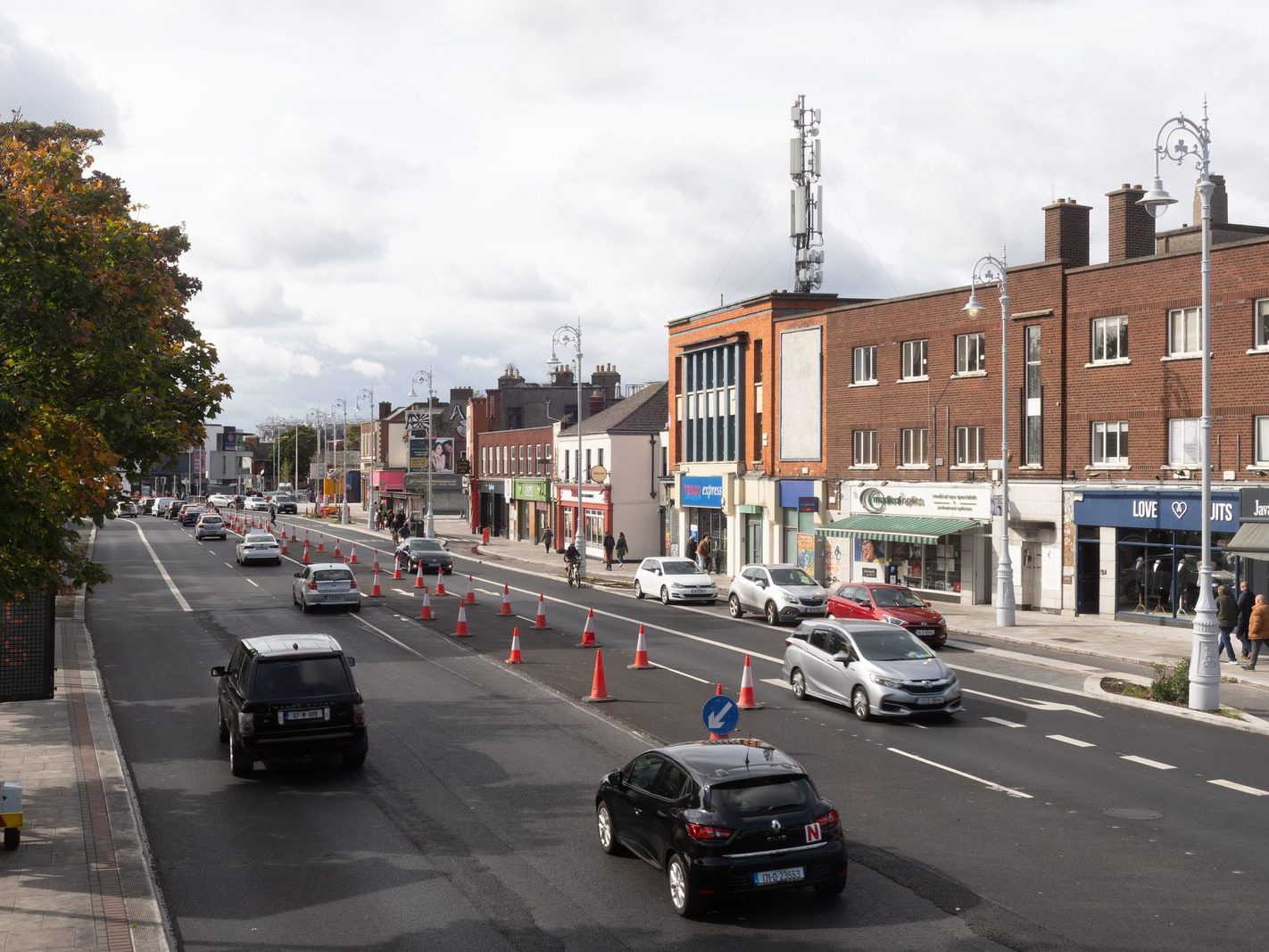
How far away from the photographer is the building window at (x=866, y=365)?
146ft

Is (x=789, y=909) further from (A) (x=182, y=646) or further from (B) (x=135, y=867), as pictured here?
(A) (x=182, y=646)

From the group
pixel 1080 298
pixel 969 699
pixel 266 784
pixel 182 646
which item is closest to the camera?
pixel 266 784

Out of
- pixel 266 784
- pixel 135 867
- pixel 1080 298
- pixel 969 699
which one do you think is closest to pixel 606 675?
pixel 969 699

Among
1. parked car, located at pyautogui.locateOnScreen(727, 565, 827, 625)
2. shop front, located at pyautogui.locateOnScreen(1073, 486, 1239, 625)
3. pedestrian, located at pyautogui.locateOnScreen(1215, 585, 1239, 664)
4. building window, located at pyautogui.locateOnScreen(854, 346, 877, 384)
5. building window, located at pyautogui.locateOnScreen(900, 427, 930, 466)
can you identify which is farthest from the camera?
building window, located at pyautogui.locateOnScreen(854, 346, 877, 384)

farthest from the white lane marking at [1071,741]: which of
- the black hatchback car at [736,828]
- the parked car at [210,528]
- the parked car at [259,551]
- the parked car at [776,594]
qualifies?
the parked car at [210,528]

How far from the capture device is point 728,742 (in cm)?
1245

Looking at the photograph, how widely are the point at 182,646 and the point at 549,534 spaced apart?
3772 cm

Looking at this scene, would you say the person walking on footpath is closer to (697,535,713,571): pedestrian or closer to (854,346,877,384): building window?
(697,535,713,571): pedestrian

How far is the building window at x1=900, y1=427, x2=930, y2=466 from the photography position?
42.0m

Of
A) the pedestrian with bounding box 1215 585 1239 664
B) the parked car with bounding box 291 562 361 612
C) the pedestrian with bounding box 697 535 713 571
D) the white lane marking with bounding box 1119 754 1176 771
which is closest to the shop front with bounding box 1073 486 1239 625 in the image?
the pedestrian with bounding box 1215 585 1239 664

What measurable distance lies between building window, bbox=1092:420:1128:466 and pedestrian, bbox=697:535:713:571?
19169 mm

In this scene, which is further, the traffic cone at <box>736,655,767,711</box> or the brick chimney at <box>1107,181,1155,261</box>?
the brick chimney at <box>1107,181,1155,261</box>

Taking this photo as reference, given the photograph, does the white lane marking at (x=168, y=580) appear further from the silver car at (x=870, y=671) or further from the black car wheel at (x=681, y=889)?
the black car wheel at (x=681, y=889)

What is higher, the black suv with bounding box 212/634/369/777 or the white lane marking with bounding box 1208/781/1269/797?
the black suv with bounding box 212/634/369/777
